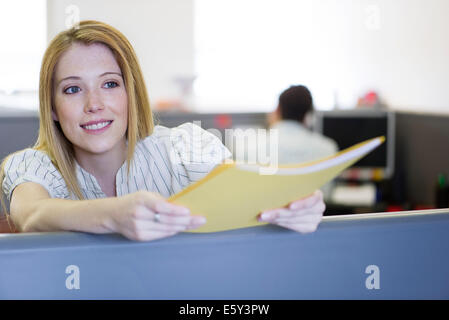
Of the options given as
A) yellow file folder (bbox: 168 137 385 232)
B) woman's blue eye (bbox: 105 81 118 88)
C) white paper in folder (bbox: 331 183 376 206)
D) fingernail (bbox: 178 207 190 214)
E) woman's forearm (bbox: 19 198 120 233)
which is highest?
woman's blue eye (bbox: 105 81 118 88)

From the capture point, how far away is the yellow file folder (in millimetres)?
609

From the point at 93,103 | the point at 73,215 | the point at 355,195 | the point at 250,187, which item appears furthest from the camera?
the point at 355,195

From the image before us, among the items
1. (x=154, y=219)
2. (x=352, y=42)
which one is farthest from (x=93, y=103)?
(x=352, y=42)

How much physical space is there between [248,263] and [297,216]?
9 centimetres

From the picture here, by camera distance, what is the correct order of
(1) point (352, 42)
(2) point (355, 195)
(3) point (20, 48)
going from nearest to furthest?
(2) point (355, 195) → (1) point (352, 42) → (3) point (20, 48)

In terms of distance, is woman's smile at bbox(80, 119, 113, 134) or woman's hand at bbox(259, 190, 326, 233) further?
woman's smile at bbox(80, 119, 113, 134)

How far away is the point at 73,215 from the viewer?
763mm

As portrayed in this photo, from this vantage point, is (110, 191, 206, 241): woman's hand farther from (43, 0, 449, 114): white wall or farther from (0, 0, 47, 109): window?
(0, 0, 47, 109): window

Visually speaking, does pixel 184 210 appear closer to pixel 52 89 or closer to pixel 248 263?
pixel 248 263

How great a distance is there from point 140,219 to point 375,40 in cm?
386

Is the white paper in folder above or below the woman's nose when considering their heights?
below

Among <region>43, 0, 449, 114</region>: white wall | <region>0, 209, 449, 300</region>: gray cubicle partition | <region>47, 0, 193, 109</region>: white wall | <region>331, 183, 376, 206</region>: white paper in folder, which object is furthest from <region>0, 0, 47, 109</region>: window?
<region>0, 209, 449, 300</region>: gray cubicle partition

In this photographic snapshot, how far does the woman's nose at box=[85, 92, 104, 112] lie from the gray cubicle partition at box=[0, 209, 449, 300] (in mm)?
460

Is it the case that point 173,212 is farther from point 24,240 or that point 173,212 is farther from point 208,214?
point 24,240
